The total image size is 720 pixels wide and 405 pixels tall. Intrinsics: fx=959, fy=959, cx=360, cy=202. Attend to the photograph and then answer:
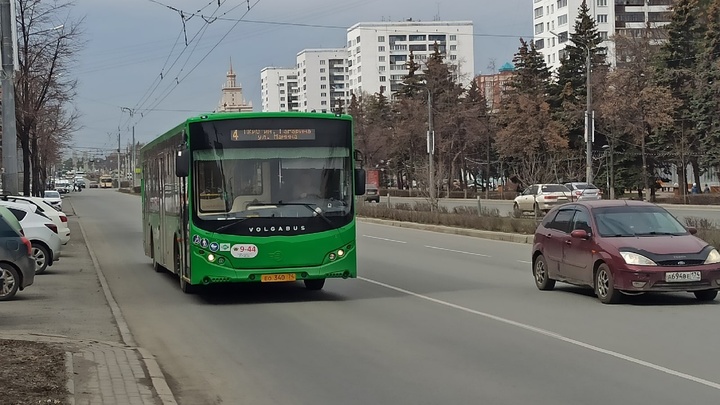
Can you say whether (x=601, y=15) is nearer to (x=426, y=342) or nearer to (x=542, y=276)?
(x=542, y=276)

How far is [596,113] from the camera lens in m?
66.7

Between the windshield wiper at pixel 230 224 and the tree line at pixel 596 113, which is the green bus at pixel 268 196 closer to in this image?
the windshield wiper at pixel 230 224

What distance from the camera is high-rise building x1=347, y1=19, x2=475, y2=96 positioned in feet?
610

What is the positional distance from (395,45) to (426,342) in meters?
180

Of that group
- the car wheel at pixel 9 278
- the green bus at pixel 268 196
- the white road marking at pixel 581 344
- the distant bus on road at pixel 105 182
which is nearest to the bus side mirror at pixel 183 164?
the green bus at pixel 268 196

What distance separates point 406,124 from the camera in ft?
273

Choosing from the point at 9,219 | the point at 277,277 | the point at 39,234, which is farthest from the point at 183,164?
the point at 39,234

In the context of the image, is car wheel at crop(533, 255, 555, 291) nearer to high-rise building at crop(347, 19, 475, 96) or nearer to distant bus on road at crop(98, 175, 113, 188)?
distant bus on road at crop(98, 175, 113, 188)

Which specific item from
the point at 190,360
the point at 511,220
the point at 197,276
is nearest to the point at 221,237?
the point at 197,276

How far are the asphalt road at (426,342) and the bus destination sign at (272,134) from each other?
2625 millimetres

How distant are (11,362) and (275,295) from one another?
754 centimetres

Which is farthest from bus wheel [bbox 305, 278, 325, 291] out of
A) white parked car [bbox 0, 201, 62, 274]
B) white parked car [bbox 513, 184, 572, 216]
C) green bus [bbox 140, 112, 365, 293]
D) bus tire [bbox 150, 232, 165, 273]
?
white parked car [bbox 513, 184, 572, 216]

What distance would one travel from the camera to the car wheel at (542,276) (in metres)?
15.9

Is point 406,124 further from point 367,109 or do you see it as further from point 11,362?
point 11,362
